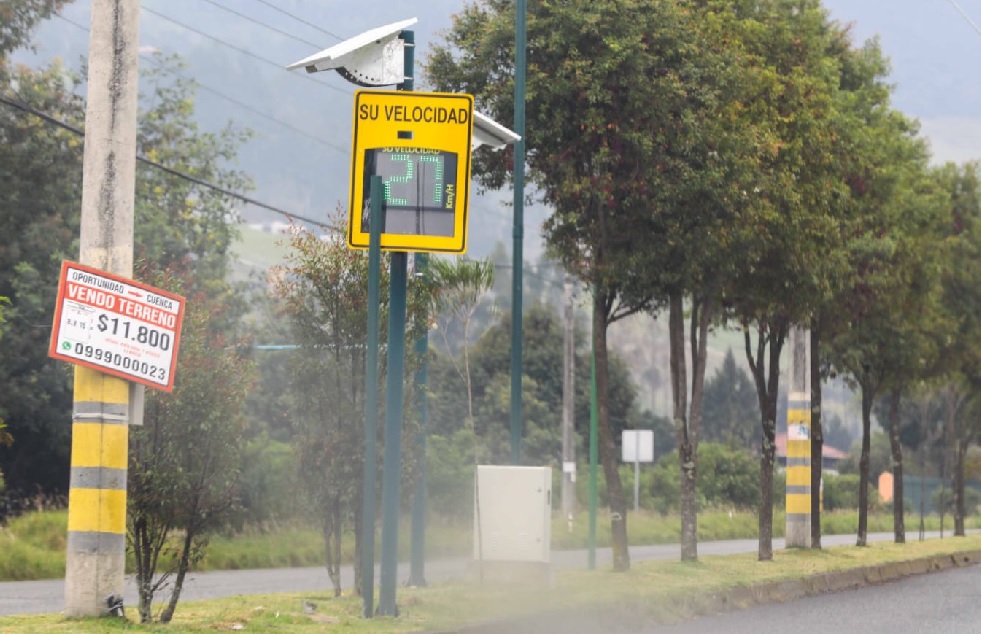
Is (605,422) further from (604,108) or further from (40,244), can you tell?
(40,244)

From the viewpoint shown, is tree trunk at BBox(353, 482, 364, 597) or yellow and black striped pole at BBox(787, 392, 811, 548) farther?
yellow and black striped pole at BBox(787, 392, 811, 548)

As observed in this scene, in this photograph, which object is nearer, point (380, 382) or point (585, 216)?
point (380, 382)

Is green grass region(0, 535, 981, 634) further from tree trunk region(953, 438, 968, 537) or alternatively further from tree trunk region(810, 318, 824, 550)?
tree trunk region(953, 438, 968, 537)

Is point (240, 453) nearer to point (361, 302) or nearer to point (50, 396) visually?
point (361, 302)

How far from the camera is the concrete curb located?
47.4 feet

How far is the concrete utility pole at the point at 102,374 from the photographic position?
11727mm

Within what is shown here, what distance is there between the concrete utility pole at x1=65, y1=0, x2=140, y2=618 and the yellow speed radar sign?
243 centimetres

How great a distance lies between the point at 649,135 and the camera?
20359mm

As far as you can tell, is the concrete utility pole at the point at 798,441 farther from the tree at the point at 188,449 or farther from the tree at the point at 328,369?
the tree at the point at 188,449

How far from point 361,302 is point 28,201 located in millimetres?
22804

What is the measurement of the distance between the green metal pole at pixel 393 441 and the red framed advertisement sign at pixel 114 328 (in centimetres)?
236

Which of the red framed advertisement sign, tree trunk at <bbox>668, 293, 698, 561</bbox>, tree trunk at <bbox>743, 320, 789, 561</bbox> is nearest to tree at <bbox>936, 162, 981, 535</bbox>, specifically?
tree trunk at <bbox>743, 320, 789, 561</bbox>

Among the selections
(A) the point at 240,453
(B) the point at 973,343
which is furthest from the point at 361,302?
(B) the point at 973,343

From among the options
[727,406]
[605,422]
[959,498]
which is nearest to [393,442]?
[605,422]
